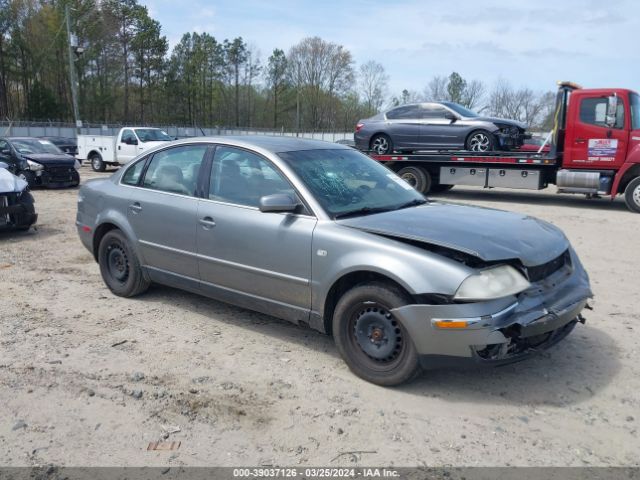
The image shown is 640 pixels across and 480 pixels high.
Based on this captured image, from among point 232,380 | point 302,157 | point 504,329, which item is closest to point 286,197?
point 302,157

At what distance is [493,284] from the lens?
3439mm

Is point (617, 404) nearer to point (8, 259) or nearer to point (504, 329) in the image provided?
point (504, 329)

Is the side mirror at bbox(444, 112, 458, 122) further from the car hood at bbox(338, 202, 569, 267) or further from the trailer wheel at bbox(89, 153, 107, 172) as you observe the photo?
the trailer wheel at bbox(89, 153, 107, 172)

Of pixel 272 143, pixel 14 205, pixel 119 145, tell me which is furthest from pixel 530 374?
pixel 119 145

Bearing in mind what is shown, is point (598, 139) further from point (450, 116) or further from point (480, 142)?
point (450, 116)

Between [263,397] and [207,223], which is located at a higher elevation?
[207,223]

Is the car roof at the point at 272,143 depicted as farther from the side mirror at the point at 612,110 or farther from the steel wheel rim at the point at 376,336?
the side mirror at the point at 612,110

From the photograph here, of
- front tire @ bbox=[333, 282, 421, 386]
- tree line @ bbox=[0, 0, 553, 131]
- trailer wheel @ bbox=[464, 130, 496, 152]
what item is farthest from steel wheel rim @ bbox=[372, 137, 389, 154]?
tree line @ bbox=[0, 0, 553, 131]

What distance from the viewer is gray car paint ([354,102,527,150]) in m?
14.4

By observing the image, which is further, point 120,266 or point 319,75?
point 319,75

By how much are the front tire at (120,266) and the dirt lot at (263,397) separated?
156mm

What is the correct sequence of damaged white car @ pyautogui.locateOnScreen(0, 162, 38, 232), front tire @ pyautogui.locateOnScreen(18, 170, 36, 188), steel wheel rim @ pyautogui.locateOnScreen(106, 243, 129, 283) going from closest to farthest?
steel wheel rim @ pyautogui.locateOnScreen(106, 243, 129, 283) < damaged white car @ pyautogui.locateOnScreen(0, 162, 38, 232) < front tire @ pyautogui.locateOnScreen(18, 170, 36, 188)

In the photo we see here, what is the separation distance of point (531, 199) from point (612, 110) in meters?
3.60

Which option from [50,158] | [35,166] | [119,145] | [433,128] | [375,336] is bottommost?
[375,336]
